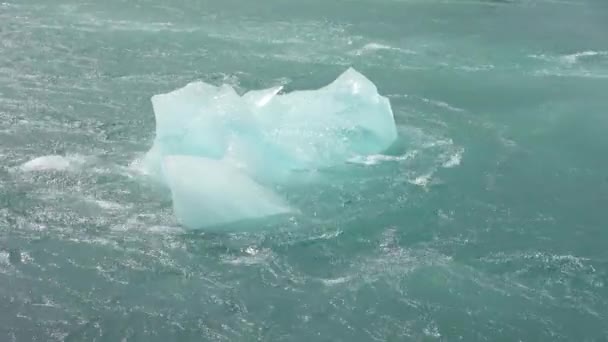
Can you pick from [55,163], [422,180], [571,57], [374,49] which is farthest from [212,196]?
[571,57]

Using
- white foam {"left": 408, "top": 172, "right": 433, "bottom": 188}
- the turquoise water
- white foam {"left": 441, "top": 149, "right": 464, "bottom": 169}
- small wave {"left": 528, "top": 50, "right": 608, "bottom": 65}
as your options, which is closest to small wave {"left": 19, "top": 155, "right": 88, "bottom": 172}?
the turquoise water

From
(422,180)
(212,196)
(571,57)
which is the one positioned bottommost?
(212,196)

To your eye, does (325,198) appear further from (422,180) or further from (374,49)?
(374,49)

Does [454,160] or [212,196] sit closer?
[212,196]

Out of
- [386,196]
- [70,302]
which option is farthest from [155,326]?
[386,196]

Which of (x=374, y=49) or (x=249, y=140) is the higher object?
(x=374, y=49)

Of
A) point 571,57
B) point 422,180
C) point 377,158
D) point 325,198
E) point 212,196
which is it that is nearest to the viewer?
point 212,196

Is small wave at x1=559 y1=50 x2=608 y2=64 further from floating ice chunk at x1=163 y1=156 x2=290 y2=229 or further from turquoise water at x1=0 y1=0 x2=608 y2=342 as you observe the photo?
floating ice chunk at x1=163 y1=156 x2=290 y2=229
